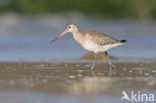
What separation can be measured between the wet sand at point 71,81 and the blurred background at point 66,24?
239 centimetres

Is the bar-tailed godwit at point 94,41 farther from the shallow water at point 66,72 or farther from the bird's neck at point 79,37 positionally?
the shallow water at point 66,72

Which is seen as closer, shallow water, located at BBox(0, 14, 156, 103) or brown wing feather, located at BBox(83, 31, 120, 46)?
shallow water, located at BBox(0, 14, 156, 103)

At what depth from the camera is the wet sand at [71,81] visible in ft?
30.7

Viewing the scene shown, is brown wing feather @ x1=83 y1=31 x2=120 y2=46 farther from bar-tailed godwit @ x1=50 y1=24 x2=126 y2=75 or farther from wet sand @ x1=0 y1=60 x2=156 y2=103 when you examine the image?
wet sand @ x1=0 y1=60 x2=156 y2=103

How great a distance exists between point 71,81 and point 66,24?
21937 millimetres

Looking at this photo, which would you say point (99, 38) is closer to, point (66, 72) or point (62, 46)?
point (66, 72)

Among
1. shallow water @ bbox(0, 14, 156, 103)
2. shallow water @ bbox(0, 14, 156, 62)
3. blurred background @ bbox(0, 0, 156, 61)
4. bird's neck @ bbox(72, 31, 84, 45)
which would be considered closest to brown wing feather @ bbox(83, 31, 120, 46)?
bird's neck @ bbox(72, 31, 84, 45)

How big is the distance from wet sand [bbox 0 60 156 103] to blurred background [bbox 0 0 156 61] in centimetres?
239

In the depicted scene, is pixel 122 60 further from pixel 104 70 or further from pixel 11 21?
pixel 11 21

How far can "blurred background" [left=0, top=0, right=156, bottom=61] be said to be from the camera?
1798cm

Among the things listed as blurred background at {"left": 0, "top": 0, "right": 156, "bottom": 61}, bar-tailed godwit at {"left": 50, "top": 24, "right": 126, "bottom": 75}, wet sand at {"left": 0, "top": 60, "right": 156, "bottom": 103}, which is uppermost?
blurred background at {"left": 0, "top": 0, "right": 156, "bottom": 61}

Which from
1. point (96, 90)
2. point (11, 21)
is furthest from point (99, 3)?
point (96, 90)

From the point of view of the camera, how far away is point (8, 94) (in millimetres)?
9547

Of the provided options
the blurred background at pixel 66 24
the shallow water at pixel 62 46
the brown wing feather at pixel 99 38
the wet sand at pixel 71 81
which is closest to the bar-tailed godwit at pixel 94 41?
the brown wing feather at pixel 99 38
